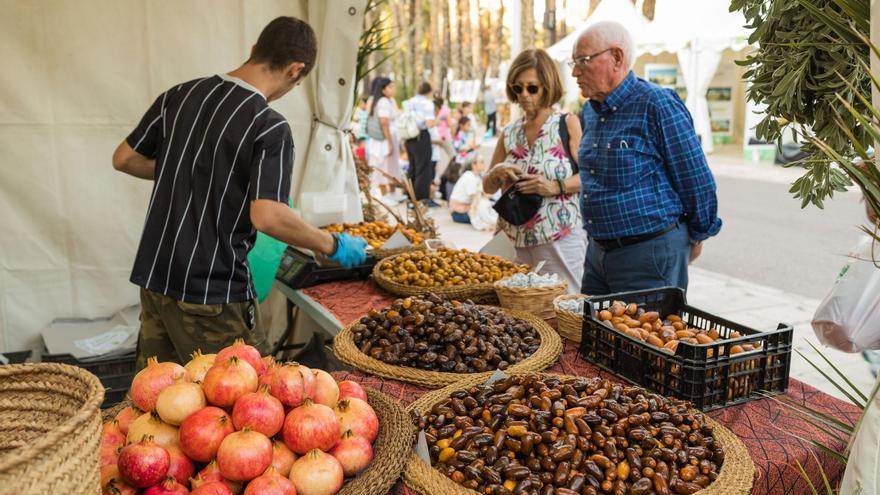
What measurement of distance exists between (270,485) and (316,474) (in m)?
0.10

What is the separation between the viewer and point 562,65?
1443 centimetres

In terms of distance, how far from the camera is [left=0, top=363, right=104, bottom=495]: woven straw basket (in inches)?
37.2

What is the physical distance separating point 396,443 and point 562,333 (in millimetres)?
1129

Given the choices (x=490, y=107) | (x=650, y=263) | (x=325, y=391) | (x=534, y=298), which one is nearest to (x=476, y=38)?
(x=490, y=107)

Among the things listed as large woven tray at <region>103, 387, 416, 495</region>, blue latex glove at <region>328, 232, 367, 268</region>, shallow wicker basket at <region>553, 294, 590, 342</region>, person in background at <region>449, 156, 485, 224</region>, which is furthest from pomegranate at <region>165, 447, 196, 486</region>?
person in background at <region>449, 156, 485, 224</region>

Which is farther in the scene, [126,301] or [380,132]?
[380,132]

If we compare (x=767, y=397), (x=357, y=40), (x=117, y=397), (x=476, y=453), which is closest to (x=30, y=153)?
(x=117, y=397)

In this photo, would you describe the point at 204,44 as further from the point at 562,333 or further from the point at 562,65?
the point at 562,65

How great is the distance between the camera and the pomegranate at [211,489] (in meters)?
1.37

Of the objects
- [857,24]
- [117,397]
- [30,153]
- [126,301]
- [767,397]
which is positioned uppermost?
[857,24]

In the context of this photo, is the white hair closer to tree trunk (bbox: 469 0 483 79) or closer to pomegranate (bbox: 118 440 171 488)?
pomegranate (bbox: 118 440 171 488)

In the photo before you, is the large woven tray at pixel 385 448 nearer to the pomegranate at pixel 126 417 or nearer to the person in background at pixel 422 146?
the pomegranate at pixel 126 417

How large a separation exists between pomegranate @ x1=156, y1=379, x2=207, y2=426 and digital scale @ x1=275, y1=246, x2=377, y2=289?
6.52ft

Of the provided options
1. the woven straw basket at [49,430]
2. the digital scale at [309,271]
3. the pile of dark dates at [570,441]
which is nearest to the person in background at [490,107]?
the digital scale at [309,271]
